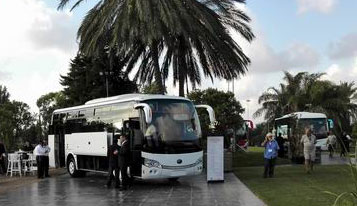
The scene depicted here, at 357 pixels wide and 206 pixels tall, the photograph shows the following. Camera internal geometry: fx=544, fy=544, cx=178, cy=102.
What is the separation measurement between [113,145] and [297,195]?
22.7 ft

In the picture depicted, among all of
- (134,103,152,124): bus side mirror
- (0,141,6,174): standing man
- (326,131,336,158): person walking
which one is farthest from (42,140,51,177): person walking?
(326,131,336,158): person walking

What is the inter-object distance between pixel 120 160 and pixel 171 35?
1032cm

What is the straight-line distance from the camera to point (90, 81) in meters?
54.5

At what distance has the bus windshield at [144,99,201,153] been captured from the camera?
18453 millimetres

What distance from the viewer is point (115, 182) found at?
18984 millimetres

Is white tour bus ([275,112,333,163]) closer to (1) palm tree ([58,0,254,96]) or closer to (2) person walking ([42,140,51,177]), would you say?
(1) palm tree ([58,0,254,96])

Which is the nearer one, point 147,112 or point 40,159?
point 147,112

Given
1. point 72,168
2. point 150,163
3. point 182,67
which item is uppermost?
point 182,67

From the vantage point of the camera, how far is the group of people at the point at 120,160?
18.0 m

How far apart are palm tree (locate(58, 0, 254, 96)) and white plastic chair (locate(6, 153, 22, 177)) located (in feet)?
20.9

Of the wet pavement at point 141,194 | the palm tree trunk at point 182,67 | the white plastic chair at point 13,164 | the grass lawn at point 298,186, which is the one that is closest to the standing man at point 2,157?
the white plastic chair at point 13,164

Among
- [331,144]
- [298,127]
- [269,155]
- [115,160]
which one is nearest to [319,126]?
[298,127]

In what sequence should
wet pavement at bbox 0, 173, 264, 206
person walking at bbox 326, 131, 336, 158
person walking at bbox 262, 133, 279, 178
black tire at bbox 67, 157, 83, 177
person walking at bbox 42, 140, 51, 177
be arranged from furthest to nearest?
person walking at bbox 42, 140, 51, 177, black tire at bbox 67, 157, 83, 177, person walking at bbox 262, 133, 279, 178, wet pavement at bbox 0, 173, 264, 206, person walking at bbox 326, 131, 336, 158

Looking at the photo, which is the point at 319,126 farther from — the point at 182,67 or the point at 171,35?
the point at 171,35
